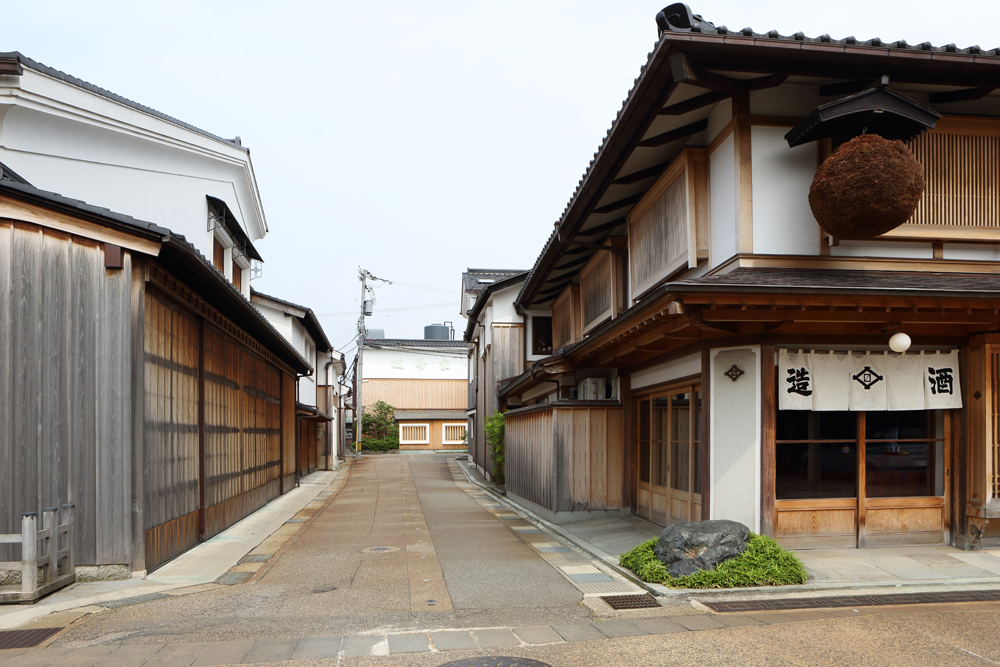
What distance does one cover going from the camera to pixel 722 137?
9875 millimetres

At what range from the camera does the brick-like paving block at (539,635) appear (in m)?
6.55

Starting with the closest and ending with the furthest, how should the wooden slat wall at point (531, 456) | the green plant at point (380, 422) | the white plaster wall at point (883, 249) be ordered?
the white plaster wall at point (883, 249) < the wooden slat wall at point (531, 456) < the green plant at point (380, 422)

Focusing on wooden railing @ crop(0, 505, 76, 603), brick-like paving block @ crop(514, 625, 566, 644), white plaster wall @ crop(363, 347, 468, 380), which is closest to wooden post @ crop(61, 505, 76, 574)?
wooden railing @ crop(0, 505, 76, 603)

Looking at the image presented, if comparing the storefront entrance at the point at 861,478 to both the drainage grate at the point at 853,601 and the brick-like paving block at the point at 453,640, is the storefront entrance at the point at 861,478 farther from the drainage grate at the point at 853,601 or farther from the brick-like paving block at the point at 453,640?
the brick-like paving block at the point at 453,640

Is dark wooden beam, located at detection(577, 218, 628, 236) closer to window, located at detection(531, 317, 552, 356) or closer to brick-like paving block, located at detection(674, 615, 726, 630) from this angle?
brick-like paving block, located at detection(674, 615, 726, 630)

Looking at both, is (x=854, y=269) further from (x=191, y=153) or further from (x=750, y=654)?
(x=191, y=153)

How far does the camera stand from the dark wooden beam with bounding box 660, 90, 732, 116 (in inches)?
370

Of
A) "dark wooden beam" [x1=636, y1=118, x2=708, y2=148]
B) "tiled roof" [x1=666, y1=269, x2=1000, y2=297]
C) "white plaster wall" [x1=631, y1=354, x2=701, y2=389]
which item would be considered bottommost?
"white plaster wall" [x1=631, y1=354, x2=701, y2=389]

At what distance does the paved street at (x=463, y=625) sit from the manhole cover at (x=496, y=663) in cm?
14

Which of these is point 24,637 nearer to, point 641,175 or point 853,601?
point 853,601

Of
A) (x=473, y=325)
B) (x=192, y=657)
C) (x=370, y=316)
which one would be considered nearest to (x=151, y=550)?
(x=192, y=657)

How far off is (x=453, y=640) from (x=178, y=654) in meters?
2.29

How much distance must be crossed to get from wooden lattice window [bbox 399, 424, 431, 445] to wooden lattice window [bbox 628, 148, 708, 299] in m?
41.3

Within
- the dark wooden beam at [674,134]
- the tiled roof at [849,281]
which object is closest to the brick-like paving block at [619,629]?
the tiled roof at [849,281]
